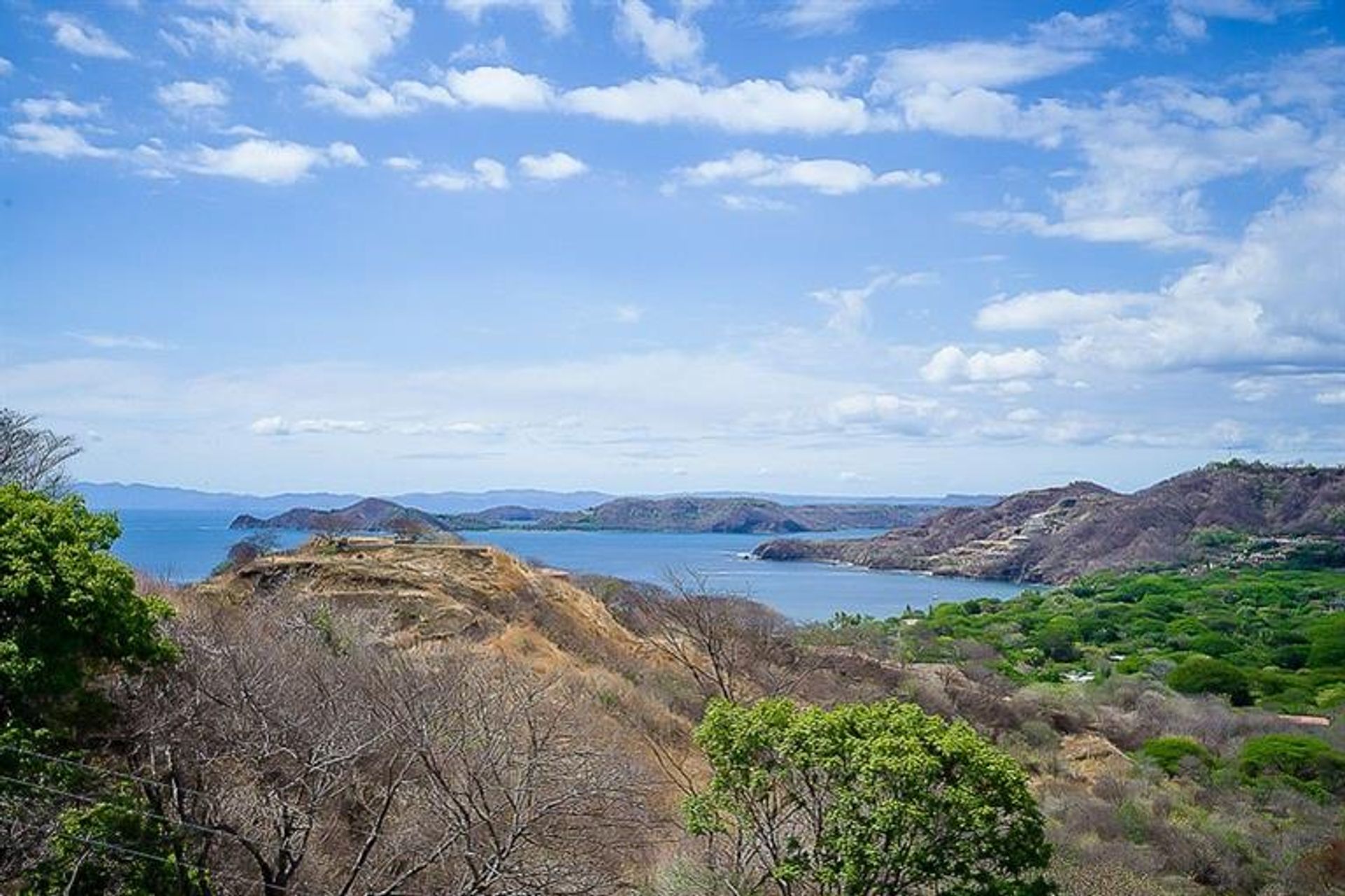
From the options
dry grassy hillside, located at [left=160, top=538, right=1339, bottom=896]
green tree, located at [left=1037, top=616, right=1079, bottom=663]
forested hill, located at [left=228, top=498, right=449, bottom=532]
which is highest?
forested hill, located at [left=228, top=498, right=449, bottom=532]

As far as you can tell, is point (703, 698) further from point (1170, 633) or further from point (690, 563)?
point (690, 563)

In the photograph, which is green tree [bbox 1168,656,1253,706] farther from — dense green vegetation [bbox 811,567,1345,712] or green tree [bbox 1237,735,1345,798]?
green tree [bbox 1237,735,1345,798]

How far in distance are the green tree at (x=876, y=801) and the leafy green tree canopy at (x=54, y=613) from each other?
6307mm

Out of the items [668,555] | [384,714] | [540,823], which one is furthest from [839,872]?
[668,555]

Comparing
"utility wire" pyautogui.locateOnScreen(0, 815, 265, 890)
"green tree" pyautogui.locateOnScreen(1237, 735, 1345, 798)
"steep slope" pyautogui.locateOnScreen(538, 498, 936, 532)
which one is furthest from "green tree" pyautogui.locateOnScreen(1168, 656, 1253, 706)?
"steep slope" pyautogui.locateOnScreen(538, 498, 936, 532)

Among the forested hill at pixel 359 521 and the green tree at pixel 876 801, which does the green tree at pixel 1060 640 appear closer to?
the forested hill at pixel 359 521

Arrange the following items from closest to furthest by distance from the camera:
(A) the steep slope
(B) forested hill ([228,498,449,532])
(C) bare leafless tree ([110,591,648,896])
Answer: (C) bare leafless tree ([110,591,648,896]) → (B) forested hill ([228,498,449,532]) → (A) the steep slope

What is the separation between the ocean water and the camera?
7681 cm

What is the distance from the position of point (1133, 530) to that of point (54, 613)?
108 meters

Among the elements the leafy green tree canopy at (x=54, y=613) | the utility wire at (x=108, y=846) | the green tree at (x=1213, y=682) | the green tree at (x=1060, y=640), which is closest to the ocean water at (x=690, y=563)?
the green tree at (x=1060, y=640)

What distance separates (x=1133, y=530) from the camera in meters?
108

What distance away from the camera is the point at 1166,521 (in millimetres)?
108000

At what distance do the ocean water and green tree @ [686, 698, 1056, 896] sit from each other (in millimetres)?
41322

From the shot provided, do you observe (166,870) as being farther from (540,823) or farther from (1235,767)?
(1235,767)
